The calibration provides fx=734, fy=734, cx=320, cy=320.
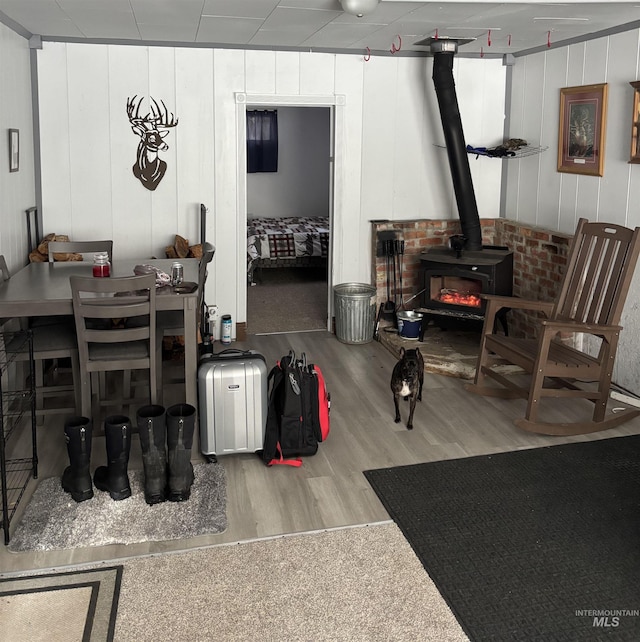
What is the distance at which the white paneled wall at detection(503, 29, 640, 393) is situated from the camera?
4.70m

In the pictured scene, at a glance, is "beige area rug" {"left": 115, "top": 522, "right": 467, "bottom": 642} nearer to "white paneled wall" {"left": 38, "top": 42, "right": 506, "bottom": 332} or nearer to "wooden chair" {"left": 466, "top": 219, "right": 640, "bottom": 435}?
"wooden chair" {"left": 466, "top": 219, "right": 640, "bottom": 435}

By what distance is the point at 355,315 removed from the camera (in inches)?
236

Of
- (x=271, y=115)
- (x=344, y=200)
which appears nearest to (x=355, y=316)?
(x=344, y=200)

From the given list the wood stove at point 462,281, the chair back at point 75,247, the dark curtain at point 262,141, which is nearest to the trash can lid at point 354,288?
the wood stove at point 462,281

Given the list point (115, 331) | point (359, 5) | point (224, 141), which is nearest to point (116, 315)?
point (115, 331)

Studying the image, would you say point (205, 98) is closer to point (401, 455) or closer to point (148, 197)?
point (148, 197)

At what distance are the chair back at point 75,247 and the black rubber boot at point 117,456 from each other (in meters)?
1.85

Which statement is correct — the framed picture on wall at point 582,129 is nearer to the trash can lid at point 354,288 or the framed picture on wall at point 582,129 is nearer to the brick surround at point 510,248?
the brick surround at point 510,248

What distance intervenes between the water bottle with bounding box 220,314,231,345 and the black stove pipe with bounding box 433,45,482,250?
6.58ft

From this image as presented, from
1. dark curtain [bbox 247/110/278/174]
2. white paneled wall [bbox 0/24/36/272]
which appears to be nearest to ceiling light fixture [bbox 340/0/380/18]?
white paneled wall [bbox 0/24/36/272]

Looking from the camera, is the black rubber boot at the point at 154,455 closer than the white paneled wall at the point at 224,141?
Yes

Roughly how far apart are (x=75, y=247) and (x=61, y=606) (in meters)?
2.80

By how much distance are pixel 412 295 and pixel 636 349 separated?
2.05 metres

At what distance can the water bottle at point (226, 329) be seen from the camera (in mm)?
5980
